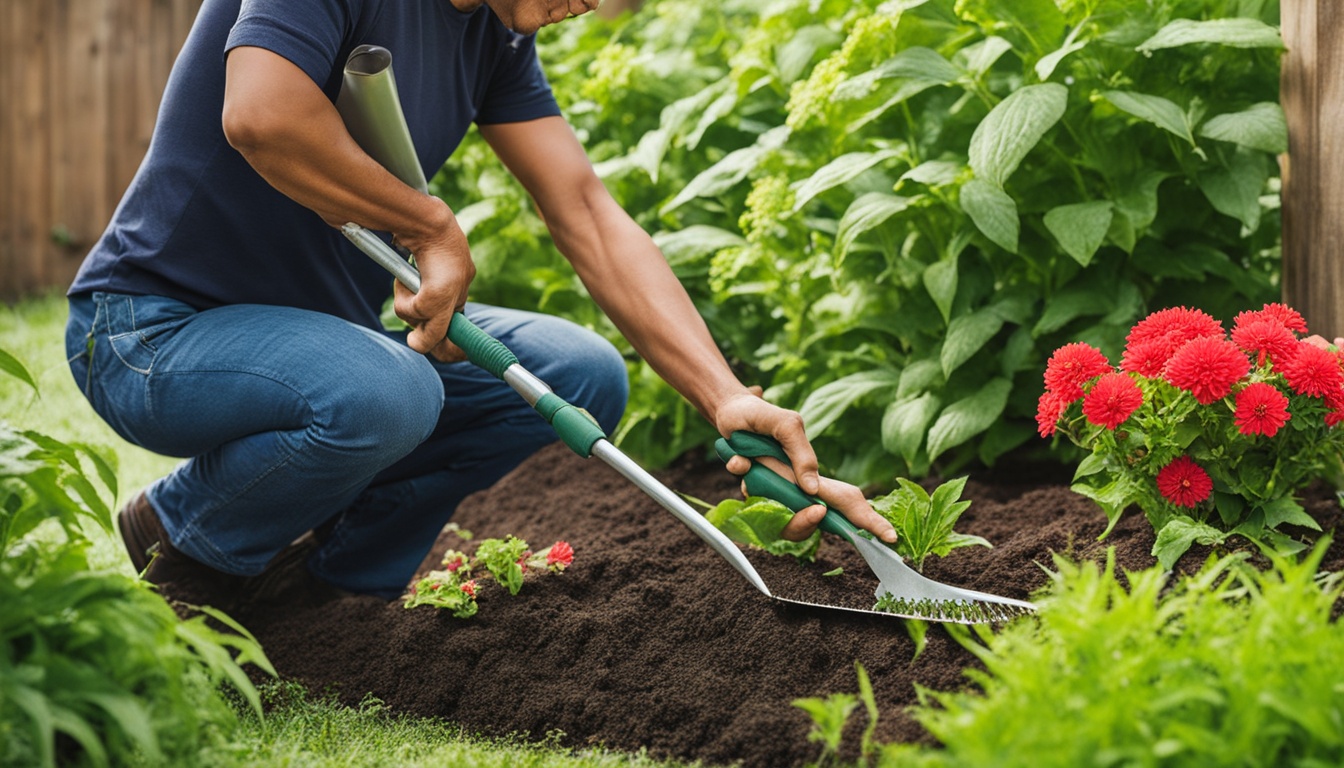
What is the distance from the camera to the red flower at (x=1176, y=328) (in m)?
1.87

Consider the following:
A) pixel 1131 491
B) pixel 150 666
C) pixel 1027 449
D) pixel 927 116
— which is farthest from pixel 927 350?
pixel 150 666

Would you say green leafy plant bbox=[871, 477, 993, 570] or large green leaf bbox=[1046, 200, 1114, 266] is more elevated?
large green leaf bbox=[1046, 200, 1114, 266]

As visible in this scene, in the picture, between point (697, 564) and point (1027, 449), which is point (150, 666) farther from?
point (1027, 449)

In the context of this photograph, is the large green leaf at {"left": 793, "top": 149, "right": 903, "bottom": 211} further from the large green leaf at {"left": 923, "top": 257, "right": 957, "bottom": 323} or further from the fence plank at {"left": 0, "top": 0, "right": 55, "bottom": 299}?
the fence plank at {"left": 0, "top": 0, "right": 55, "bottom": 299}

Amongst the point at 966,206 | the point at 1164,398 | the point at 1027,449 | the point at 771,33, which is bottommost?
the point at 1027,449

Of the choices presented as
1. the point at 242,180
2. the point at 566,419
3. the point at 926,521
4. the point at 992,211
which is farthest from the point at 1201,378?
the point at 242,180

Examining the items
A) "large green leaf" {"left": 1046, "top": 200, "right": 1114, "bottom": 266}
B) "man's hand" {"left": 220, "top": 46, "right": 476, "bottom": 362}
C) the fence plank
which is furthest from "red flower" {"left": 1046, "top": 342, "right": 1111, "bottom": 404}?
the fence plank

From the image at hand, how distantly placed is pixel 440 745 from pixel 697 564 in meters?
0.67

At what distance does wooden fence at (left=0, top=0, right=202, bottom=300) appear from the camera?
6277mm

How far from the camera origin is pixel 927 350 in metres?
2.82

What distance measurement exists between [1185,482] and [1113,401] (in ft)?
0.65

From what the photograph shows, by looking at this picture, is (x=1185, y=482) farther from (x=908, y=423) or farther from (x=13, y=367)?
(x=13, y=367)

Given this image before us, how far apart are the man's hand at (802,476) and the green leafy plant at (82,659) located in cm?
89

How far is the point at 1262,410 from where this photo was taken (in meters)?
1.78
